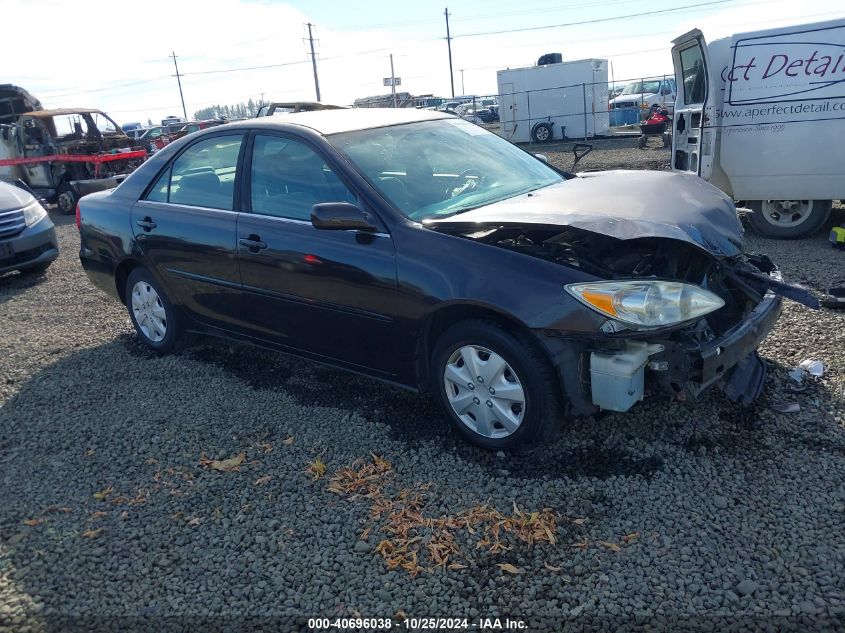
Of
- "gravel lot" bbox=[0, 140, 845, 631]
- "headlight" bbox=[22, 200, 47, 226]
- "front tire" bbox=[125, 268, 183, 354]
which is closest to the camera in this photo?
"gravel lot" bbox=[0, 140, 845, 631]

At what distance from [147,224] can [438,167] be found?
2343mm

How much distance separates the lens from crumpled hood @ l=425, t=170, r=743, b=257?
3.25 metres

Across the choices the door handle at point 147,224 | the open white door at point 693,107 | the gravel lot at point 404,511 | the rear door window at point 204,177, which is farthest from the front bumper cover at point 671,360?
the open white door at point 693,107

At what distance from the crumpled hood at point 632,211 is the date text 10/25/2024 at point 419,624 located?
174 centimetres

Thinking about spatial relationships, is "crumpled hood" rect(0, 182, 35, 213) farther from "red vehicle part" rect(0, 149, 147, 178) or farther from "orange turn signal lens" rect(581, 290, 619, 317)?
"orange turn signal lens" rect(581, 290, 619, 317)

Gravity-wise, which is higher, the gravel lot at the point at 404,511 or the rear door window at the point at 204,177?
the rear door window at the point at 204,177

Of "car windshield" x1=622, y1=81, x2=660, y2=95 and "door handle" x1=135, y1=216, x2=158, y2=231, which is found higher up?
"car windshield" x1=622, y1=81, x2=660, y2=95

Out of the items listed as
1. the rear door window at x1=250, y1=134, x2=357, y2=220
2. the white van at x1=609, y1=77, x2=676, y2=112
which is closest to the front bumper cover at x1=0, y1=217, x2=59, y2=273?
the rear door window at x1=250, y1=134, x2=357, y2=220

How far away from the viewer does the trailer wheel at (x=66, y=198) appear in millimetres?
15258

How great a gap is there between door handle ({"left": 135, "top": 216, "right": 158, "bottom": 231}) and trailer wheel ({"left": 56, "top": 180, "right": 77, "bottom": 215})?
38.3 ft

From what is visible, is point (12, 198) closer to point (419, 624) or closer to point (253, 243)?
point (253, 243)

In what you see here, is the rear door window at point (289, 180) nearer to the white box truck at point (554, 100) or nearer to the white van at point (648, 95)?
the white box truck at point (554, 100)

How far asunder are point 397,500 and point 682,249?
2008 mm

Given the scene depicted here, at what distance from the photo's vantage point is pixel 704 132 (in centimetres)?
768
